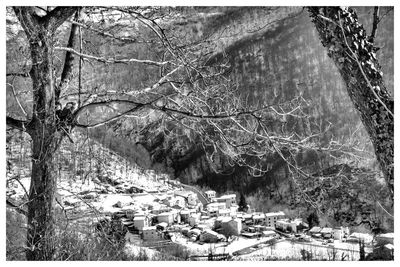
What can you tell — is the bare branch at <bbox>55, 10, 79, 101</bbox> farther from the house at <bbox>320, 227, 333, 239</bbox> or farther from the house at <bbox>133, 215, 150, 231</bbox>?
the house at <bbox>320, 227, 333, 239</bbox>

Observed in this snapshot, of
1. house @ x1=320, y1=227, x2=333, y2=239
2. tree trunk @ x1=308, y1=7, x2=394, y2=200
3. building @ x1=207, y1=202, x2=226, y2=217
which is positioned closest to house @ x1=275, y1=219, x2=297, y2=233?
house @ x1=320, y1=227, x2=333, y2=239

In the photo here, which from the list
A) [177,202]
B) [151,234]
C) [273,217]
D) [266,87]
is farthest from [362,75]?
[151,234]

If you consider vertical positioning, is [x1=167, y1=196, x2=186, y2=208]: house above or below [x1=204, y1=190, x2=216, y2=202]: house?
below

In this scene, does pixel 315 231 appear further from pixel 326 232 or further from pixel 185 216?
pixel 185 216

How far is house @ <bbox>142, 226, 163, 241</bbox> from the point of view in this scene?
3.21 metres

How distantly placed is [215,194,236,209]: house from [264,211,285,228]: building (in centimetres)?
29

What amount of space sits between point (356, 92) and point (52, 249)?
7.07 ft

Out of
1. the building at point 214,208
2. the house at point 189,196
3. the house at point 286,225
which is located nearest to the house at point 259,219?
the house at point 286,225

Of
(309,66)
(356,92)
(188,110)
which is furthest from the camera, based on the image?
(309,66)

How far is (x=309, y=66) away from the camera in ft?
11.3

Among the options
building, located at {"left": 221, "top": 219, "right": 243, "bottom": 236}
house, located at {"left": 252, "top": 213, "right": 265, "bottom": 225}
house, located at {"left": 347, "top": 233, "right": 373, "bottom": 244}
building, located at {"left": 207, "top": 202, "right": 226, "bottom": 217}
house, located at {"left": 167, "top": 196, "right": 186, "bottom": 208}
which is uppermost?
house, located at {"left": 167, "top": 196, "right": 186, "bottom": 208}

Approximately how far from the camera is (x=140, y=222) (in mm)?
3334
